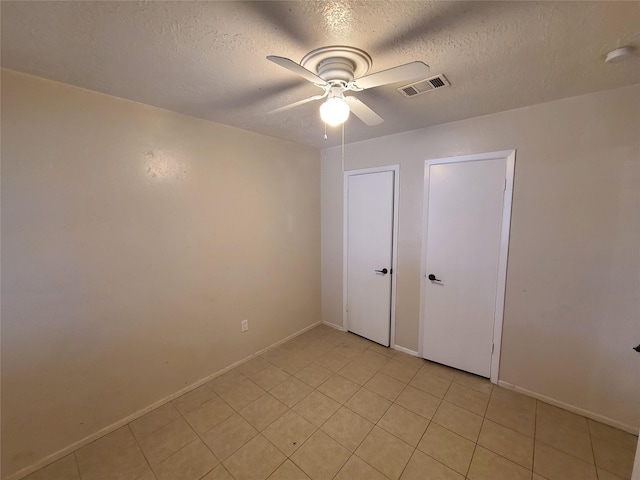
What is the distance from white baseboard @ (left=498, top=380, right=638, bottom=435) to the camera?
189cm

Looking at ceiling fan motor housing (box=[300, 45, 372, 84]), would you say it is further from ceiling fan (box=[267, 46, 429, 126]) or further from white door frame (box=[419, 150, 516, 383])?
white door frame (box=[419, 150, 516, 383])

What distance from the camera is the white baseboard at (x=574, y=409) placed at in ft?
6.19

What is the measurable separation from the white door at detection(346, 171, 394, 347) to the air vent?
1131mm

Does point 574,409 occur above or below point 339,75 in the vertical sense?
below

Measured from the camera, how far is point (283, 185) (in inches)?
120

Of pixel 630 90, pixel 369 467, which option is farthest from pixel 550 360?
pixel 630 90

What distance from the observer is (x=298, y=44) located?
1280mm

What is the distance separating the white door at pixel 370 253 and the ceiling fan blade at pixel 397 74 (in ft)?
5.44

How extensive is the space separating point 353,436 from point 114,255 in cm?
216

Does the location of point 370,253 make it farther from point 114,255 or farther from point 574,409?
point 114,255

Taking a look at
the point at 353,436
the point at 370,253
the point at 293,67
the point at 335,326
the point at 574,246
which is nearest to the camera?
the point at 293,67

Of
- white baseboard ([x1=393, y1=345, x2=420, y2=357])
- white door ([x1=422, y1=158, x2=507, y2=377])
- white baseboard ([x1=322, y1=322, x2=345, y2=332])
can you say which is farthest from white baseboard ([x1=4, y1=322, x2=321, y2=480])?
white door ([x1=422, y1=158, x2=507, y2=377])

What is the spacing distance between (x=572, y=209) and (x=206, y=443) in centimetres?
315

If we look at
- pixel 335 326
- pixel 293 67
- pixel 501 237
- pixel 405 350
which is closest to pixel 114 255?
pixel 293 67
